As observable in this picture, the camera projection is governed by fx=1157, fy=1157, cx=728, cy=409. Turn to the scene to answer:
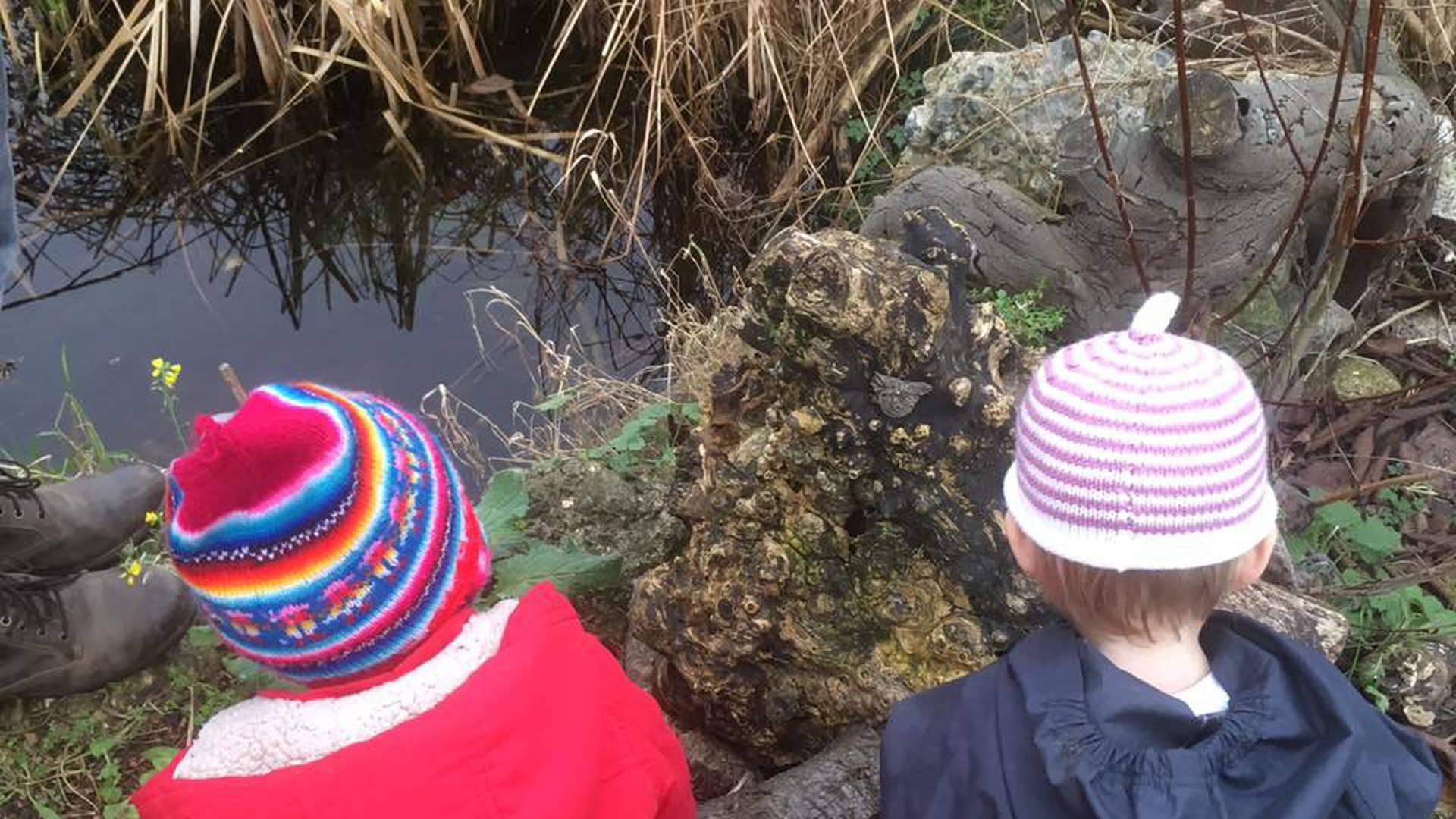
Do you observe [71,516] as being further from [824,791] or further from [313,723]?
[824,791]

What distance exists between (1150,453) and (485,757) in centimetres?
77

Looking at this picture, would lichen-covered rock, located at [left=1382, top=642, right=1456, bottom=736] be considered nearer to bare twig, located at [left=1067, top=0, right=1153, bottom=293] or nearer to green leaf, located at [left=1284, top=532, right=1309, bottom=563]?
green leaf, located at [left=1284, top=532, right=1309, bottom=563]

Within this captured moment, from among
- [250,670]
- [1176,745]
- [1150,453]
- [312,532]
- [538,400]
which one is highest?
[312,532]

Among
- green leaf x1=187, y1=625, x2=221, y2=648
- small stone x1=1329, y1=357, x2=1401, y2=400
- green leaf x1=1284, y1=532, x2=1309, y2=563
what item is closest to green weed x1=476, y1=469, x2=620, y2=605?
green leaf x1=187, y1=625, x2=221, y2=648

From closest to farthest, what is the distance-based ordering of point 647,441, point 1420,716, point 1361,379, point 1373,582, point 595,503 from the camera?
point 1420,716, point 1373,582, point 595,503, point 647,441, point 1361,379

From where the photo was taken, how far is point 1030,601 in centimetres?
178

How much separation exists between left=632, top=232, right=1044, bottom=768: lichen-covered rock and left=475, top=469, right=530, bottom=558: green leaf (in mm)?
440

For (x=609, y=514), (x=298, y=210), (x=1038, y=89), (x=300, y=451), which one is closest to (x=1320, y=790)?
(x=300, y=451)

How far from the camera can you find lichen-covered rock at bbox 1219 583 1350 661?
1.92 metres

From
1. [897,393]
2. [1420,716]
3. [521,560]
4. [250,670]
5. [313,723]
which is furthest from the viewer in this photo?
[521,560]

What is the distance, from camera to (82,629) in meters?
2.40

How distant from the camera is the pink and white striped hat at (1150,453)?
1.13m

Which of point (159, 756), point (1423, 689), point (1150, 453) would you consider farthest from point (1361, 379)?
point (159, 756)

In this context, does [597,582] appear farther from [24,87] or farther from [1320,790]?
[24,87]
